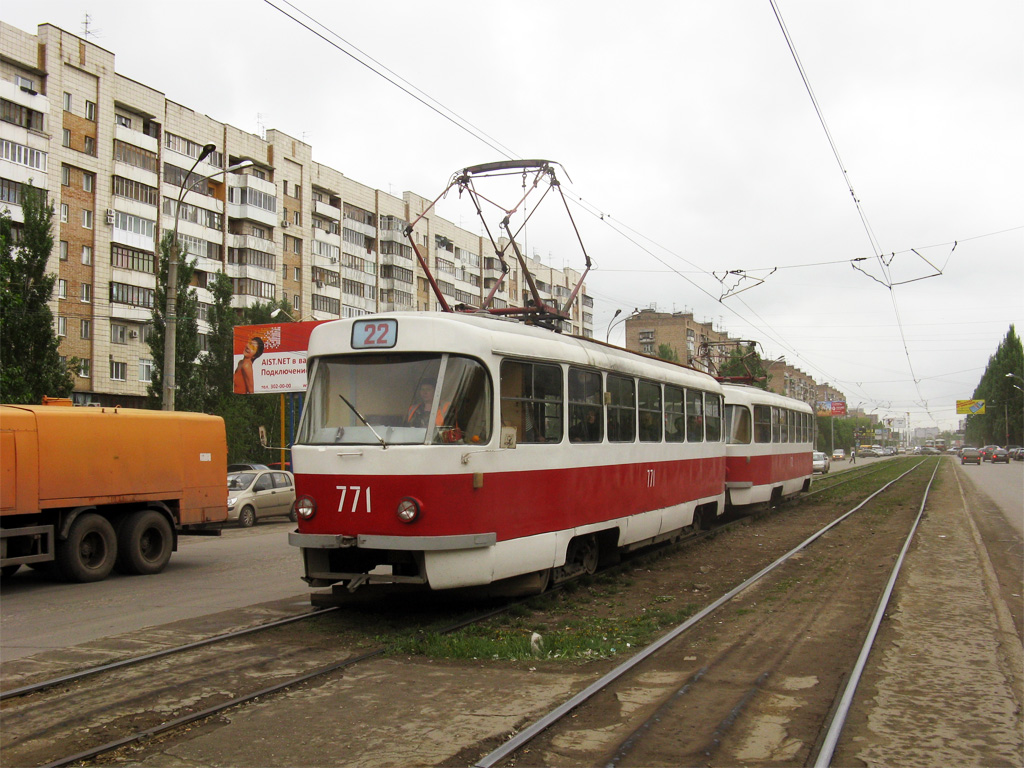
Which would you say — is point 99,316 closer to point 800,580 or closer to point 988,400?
point 800,580

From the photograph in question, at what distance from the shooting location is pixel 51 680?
6250mm

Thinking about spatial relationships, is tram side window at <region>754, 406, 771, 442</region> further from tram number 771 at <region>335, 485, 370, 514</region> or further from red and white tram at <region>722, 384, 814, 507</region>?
tram number 771 at <region>335, 485, 370, 514</region>

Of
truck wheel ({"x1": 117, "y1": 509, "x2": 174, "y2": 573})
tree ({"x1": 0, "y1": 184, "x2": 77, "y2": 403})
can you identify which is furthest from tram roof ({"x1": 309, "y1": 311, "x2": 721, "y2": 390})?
tree ({"x1": 0, "y1": 184, "x2": 77, "y2": 403})

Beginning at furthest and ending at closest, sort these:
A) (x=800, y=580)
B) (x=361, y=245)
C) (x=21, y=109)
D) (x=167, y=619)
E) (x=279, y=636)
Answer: (x=361, y=245), (x=21, y=109), (x=800, y=580), (x=167, y=619), (x=279, y=636)

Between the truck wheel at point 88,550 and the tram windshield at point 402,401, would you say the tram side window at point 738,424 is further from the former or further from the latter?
the truck wheel at point 88,550

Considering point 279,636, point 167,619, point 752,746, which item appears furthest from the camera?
point 167,619

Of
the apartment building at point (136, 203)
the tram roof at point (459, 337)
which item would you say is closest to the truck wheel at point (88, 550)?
the tram roof at point (459, 337)

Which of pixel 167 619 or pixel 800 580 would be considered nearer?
pixel 167 619

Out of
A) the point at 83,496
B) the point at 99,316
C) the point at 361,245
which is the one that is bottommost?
the point at 83,496

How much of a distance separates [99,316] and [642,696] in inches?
1749

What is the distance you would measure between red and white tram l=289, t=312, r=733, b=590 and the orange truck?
435 centimetres

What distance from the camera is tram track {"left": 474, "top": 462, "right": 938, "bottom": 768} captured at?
4.85 meters

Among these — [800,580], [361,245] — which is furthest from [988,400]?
[800,580]

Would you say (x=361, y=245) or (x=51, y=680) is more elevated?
(x=361, y=245)
